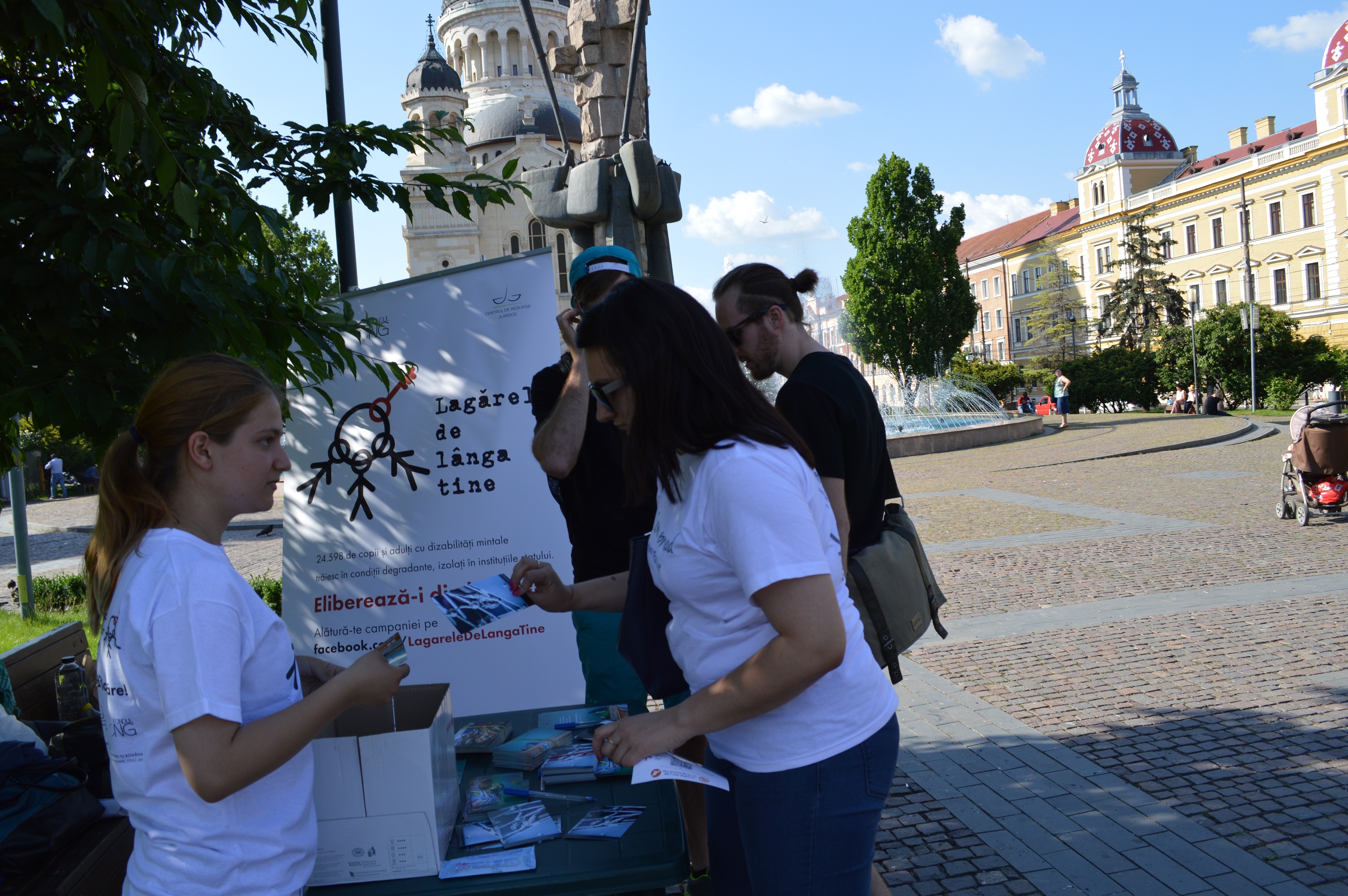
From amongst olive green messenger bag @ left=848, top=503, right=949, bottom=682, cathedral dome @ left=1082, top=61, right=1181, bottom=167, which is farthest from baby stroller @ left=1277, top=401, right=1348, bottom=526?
cathedral dome @ left=1082, top=61, right=1181, bottom=167

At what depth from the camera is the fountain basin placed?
83.1 feet

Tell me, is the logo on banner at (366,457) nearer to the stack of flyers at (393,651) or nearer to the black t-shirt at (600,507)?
the black t-shirt at (600,507)

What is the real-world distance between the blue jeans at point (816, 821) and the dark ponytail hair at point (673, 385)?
0.57 metres

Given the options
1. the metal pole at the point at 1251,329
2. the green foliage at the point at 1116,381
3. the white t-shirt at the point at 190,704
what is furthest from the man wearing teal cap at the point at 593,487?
the green foliage at the point at 1116,381

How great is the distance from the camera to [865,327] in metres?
52.6

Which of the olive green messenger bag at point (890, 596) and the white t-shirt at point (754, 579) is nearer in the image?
the white t-shirt at point (754, 579)

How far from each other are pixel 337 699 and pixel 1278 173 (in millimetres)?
70536

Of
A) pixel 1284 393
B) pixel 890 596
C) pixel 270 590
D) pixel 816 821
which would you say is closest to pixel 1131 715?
pixel 890 596

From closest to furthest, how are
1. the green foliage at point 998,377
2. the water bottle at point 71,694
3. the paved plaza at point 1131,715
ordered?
1. the paved plaza at point 1131,715
2. the water bottle at point 71,694
3. the green foliage at point 998,377

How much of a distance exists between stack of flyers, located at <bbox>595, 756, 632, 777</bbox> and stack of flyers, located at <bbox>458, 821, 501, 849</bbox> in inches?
11.7

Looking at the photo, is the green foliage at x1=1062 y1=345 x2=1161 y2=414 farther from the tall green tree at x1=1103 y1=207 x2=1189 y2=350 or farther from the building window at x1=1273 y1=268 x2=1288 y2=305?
the building window at x1=1273 y1=268 x2=1288 y2=305

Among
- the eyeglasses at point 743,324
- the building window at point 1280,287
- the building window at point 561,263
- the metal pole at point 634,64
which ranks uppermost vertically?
the building window at point 561,263

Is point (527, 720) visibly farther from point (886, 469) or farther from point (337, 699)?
point (886, 469)

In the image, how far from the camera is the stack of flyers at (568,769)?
89.5 inches
